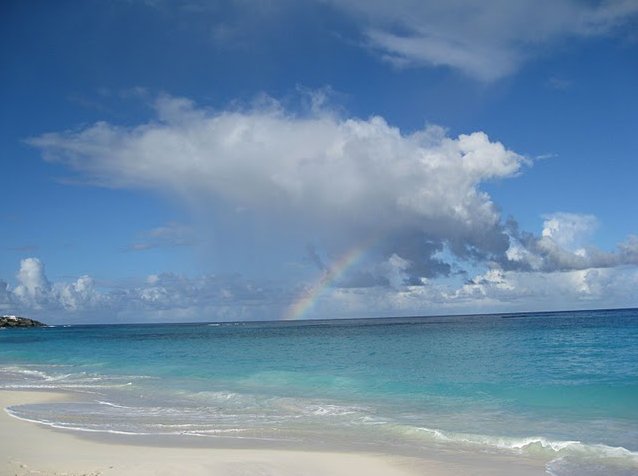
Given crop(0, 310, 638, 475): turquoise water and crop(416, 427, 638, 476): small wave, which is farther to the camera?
crop(0, 310, 638, 475): turquoise water

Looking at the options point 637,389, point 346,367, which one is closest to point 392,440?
point 637,389

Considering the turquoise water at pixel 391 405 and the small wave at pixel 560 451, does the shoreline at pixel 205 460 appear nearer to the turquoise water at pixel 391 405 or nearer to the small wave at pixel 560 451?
the small wave at pixel 560 451

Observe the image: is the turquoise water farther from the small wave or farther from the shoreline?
the shoreline

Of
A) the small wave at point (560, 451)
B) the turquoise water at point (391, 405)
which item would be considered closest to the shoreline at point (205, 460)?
the small wave at point (560, 451)

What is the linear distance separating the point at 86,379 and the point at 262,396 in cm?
1303

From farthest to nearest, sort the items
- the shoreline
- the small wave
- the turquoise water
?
the turquoise water, the small wave, the shoreline

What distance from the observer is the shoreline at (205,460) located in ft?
35.8

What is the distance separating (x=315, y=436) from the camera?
1474cm

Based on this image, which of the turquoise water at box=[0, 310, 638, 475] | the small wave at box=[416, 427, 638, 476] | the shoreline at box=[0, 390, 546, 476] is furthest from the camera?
the turquoise water at box=[0, 310, 638, 475]

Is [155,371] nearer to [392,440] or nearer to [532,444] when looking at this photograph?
[392,440]

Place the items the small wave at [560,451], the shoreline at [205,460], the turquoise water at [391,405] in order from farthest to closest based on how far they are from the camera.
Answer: the turquoise water at [391,405] < the small wave at [560,451] < the shoreline at [205,460]

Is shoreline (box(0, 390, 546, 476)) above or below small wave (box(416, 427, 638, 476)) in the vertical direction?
below

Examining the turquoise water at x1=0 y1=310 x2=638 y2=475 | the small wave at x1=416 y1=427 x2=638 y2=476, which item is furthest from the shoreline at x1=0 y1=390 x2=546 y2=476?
the turquoise water at x1=0 y1=310 x2=638 y2=475

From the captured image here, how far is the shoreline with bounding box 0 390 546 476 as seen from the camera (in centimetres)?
1092
